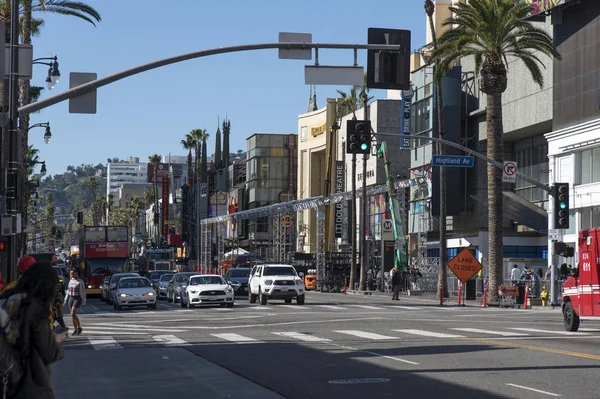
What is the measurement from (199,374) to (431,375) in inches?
146

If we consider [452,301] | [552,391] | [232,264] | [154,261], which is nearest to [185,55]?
[552,391]

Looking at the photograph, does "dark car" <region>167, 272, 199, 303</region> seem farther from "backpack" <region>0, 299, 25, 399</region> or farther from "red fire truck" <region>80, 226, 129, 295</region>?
"backpack" <region>0, 299, 25, 399</region>

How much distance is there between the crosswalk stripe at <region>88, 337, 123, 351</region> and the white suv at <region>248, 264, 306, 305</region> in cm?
1978

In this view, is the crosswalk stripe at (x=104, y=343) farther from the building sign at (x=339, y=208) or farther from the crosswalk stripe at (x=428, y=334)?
the building sign at (x=339, y=208)

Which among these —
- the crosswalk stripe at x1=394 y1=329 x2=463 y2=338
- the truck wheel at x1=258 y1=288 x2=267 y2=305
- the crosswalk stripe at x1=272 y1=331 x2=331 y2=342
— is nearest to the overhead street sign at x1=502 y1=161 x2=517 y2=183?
the truck wheel at x1=258 y1=288 x2=267 y2=305

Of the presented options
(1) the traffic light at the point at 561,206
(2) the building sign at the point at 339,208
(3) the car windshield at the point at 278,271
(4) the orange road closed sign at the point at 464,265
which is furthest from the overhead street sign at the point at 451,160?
(2) the building sign at the point at 339,208

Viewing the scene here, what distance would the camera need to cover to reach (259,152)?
435 ft

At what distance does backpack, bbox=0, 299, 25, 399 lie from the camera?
7125mm

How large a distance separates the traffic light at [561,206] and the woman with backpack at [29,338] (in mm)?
33620

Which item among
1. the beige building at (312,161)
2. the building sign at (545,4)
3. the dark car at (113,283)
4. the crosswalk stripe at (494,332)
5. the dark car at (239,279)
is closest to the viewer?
the crosswalk stripe at (494,332)

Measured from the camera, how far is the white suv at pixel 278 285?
45344mm

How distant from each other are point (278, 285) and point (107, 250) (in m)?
18.8

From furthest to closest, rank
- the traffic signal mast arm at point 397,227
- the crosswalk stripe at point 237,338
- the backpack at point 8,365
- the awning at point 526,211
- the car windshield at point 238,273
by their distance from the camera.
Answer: the traffic signal mast arm at point 397,227 → the awning at point 526,211 → the car windshield at point 238,273 → the crosswalk stripe at point 237,338 → the backpack at point 8,365

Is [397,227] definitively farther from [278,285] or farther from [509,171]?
[509,171]
